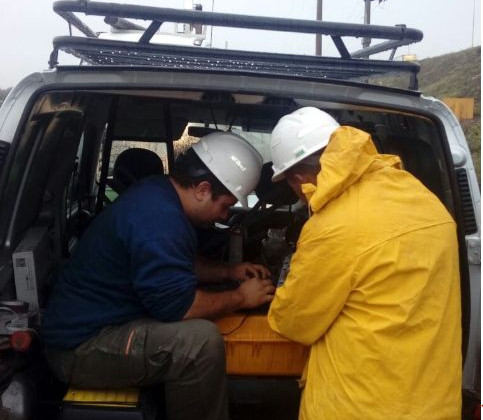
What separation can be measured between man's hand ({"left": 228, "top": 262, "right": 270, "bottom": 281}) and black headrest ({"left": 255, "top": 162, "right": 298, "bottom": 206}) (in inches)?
19.7

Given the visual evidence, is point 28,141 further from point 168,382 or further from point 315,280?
point 315,280

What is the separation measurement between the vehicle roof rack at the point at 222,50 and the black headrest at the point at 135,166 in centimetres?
110

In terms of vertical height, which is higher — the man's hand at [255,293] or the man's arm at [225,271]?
the man's hand at [255,293]

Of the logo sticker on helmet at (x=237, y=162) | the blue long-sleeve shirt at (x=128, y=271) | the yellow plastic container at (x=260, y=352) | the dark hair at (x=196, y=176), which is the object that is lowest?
the yellow plastic container at (x=260, y=352)

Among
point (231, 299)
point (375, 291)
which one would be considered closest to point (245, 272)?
point (231, 299)

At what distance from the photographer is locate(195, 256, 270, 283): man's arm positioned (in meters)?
2.97

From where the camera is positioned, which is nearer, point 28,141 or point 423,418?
point 423,418

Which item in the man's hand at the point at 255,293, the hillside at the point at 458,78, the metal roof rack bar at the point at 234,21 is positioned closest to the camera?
the metal roof rack bar at the point at 234,21

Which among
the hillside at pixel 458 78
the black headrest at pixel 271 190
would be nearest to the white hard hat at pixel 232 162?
the black headrest at pixel 271 190

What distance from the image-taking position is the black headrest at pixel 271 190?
10.7 ft

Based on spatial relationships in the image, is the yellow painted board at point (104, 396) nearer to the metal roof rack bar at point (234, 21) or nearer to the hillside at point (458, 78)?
the metal roof rack bar at point (234, 21)

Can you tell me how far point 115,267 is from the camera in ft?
7.52

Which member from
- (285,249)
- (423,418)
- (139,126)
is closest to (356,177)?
(423,418)

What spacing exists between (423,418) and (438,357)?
0.67 feet
